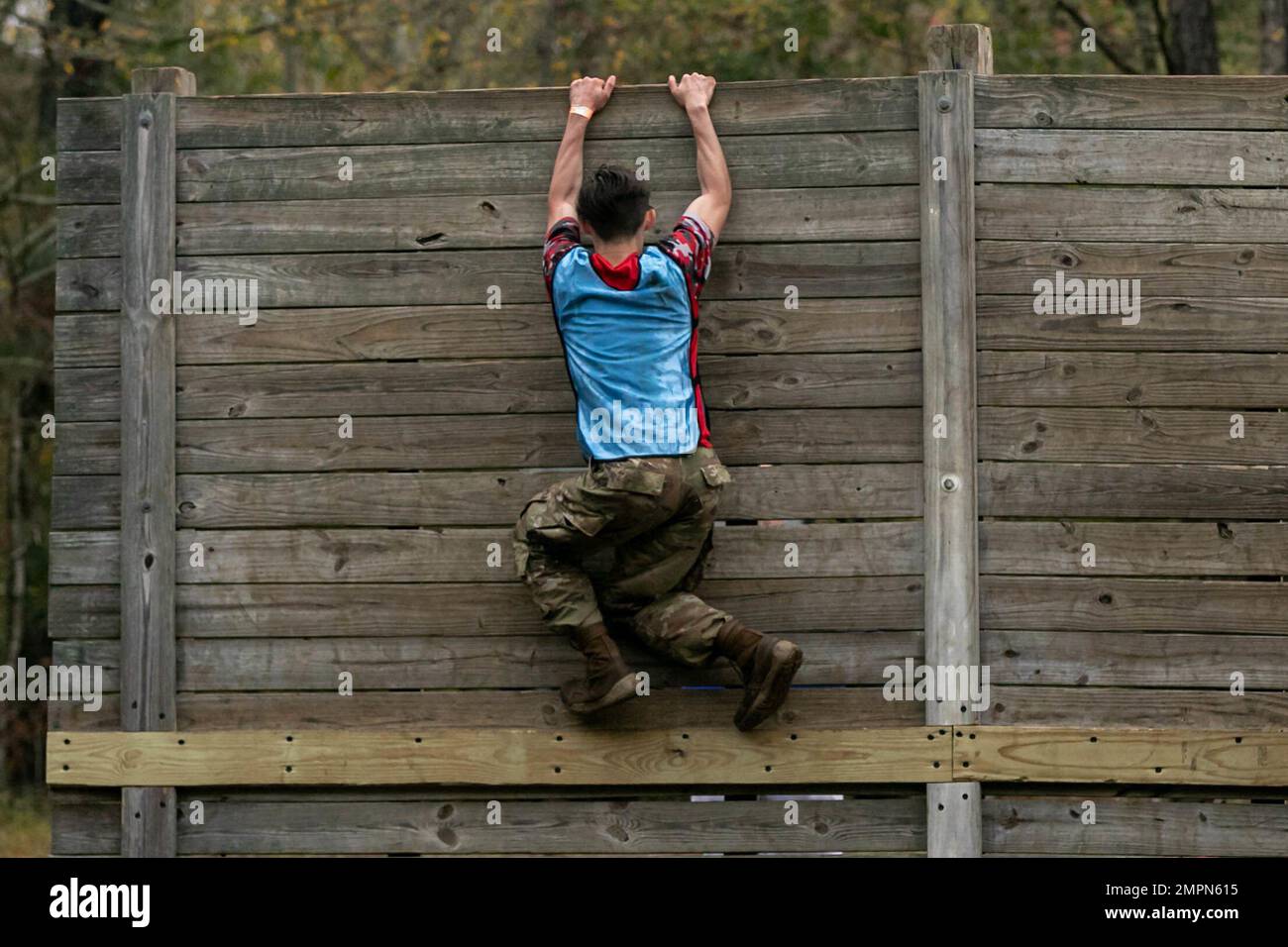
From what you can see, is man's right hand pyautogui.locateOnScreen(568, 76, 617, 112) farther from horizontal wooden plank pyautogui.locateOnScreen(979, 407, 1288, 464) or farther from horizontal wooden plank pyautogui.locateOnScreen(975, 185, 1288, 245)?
horizontal wooden plank pyautogui.locateOnScreen(979, 407, 1288, 464)

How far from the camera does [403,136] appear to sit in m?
5.59

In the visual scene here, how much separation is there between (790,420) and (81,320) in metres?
2.72

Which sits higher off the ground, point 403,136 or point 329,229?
point 403,136

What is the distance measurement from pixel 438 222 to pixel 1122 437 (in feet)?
8.75

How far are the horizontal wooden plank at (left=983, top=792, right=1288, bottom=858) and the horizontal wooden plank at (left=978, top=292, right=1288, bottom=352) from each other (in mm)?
1683

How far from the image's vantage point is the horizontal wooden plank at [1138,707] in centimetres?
543

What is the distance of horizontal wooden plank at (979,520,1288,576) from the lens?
17.9 ft

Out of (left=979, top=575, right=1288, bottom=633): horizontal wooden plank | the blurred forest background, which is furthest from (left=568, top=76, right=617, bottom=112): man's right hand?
the blurred forest background

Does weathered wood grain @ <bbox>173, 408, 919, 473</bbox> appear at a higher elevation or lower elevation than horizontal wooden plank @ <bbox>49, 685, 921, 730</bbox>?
higher

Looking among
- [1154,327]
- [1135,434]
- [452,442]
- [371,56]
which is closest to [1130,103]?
[1154,327]

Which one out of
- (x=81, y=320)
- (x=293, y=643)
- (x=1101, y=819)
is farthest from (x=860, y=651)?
(x=81, y=320)

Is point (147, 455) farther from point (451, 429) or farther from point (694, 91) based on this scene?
point (694, 91)

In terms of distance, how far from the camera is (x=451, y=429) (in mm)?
5559

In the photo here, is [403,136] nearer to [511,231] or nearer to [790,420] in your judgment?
[511,231]
